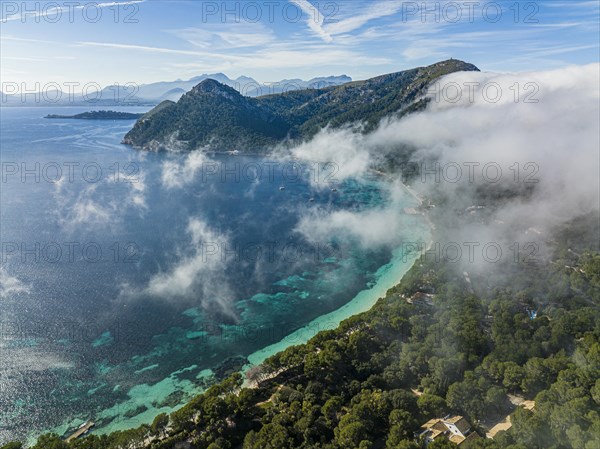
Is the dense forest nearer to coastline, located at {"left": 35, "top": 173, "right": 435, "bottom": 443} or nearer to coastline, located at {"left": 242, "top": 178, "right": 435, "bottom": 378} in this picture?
coastline, located at {"left": 35, "top": 173, "right": 435, "bottom": 443}

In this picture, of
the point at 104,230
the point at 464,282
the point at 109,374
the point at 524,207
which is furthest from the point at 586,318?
the point at 104,230

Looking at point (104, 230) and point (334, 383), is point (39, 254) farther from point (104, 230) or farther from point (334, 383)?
point (334, 383)

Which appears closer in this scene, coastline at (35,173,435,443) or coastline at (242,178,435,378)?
coastline at (35,173,435,443)

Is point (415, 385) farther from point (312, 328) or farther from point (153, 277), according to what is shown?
point (153, 277)

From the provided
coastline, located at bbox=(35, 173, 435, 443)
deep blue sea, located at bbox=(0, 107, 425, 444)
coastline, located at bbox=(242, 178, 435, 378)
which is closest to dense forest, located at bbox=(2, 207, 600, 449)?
coastline, located at bbox=(35, 173, 435, 443)

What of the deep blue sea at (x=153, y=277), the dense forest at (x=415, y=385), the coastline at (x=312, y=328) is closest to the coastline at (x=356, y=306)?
the coastline at (x=312, y=328)

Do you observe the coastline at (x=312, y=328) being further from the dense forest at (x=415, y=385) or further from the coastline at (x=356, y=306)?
the dense forest at (x=415, y=385)
